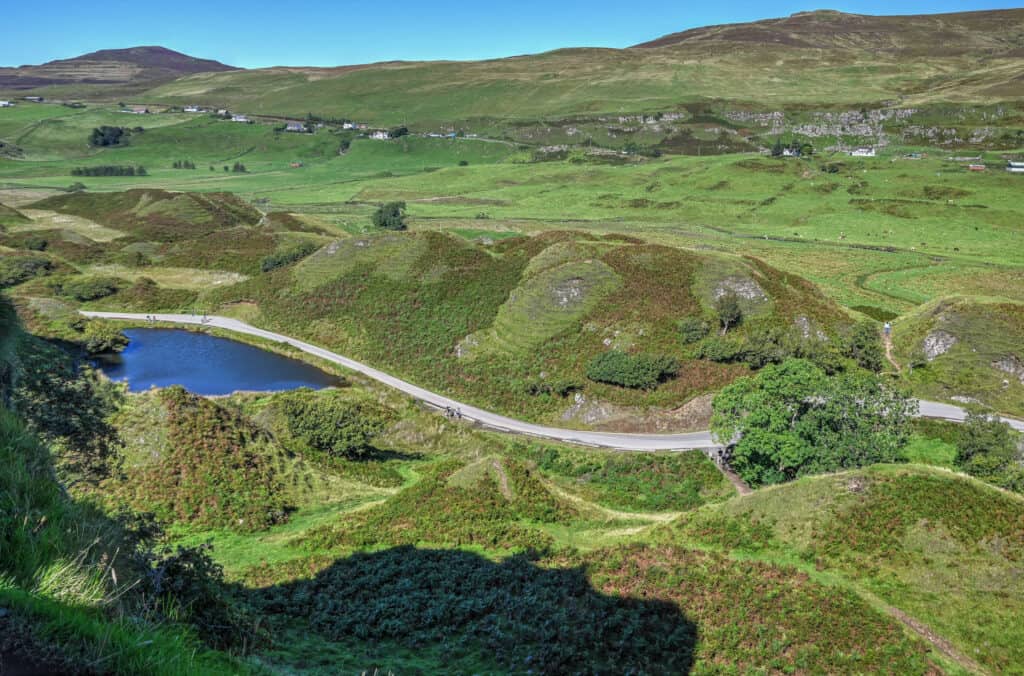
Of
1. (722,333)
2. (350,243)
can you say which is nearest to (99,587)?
(722,333)

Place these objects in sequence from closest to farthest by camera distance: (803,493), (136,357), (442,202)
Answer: (803,493) < (136,357) < (442,202)

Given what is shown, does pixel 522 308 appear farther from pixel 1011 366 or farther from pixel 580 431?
pixel 1011 366

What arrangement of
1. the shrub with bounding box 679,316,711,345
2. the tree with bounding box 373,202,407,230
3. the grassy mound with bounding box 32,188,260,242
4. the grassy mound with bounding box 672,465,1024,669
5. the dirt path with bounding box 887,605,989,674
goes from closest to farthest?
the dirt path with bounding box 887,605,989,674, the grassy mound with bounding box 672,465,1024,669, the shrub with bounding box 679,316,711,345, the grassy mound with bounding box 32,188,260,242, the tree with bounding box 373,202,407,230

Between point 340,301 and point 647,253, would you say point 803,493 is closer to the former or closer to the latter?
point 647,253

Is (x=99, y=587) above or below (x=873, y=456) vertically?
above

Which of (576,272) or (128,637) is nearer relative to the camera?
(128,637)

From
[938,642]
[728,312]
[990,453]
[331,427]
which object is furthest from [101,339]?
[990,453]

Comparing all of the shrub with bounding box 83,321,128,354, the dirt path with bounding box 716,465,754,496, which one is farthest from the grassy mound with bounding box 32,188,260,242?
the dirt path with bounding box 716,465,754,496

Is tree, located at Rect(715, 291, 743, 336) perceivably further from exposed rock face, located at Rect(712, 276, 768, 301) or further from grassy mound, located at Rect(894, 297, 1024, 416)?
grassy mound, located at Rect(894, 297, 1024, 416)
